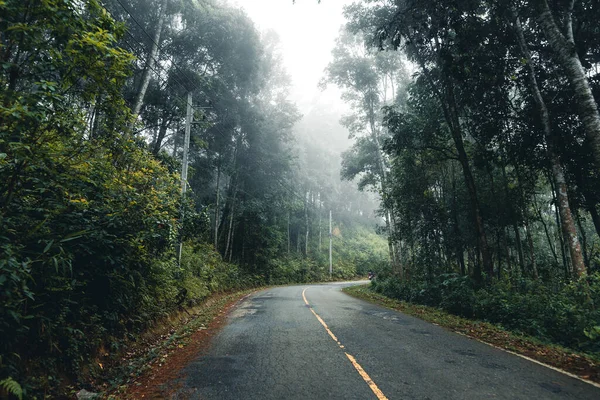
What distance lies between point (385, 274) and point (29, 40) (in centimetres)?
2155

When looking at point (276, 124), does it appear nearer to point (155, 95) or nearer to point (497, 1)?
point (155, 95)

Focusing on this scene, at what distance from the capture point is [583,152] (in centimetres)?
966

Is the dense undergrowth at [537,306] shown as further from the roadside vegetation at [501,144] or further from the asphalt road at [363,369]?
the asphalt road at [363,369]

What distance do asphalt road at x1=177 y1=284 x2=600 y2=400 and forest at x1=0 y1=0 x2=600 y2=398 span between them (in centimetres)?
192

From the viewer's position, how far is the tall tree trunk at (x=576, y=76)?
6902 mm

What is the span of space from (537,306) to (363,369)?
19.1 feet

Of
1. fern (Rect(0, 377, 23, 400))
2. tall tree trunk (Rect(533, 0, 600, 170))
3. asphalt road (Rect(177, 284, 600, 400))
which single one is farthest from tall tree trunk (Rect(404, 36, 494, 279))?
fern (Rect(0, 377, 23, 400))

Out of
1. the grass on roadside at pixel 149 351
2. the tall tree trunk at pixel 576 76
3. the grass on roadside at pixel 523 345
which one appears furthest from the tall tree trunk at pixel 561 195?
the grass on roadside at pixel 149 351

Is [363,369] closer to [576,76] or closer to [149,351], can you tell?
[149,351]

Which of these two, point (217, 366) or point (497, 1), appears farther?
point (497, 1)

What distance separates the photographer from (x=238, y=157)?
76.8 ft

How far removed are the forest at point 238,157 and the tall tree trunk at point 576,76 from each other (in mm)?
44

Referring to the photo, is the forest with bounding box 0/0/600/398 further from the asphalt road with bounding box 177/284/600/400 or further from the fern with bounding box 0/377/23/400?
the asphalt road with bounding box 177/284/600/400

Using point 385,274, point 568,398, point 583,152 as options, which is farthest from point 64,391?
point 385,274
